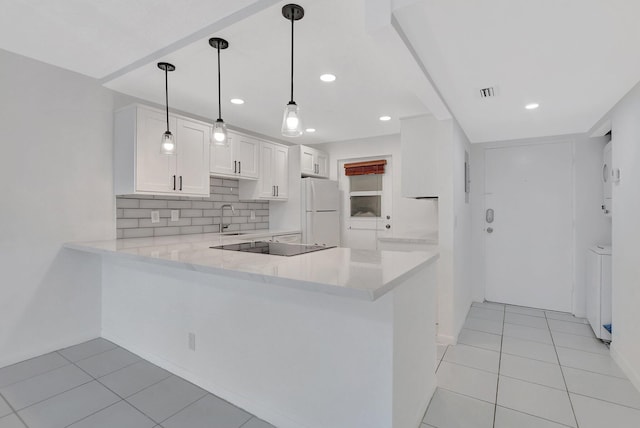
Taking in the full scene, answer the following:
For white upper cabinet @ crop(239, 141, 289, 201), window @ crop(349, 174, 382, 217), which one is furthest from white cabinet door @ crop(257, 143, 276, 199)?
window @ crop(349, 174, 382, 217)

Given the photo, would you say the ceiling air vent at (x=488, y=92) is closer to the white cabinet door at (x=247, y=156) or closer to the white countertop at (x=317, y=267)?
the white countertop at (x=317, y=267)

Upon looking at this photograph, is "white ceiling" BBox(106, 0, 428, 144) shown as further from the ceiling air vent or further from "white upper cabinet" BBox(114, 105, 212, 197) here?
the ceiling air vent

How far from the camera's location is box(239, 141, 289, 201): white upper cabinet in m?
4.23

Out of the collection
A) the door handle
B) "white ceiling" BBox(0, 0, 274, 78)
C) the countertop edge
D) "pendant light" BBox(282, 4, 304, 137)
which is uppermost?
"white ceiling" BBox(0, 0, 274, 78)

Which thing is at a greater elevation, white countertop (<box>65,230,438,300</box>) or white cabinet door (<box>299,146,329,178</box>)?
white cabinet door (<box>299,146,329,178</box>)

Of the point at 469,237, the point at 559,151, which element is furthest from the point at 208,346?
the point at 559,151

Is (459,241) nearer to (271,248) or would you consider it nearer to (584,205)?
(584,205)

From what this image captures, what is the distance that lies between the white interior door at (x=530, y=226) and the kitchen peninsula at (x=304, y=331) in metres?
2.69

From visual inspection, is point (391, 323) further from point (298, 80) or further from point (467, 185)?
point (467, 185)

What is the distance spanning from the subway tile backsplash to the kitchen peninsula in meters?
0.75

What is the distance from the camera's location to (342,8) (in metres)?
1.76

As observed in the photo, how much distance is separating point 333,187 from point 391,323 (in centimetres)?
350

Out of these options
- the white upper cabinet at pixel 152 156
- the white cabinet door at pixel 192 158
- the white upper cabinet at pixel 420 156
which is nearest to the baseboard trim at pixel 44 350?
the white upper cabinet at pixel 152 156

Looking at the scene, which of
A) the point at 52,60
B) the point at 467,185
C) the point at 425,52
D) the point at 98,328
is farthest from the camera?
the point at 467,185
